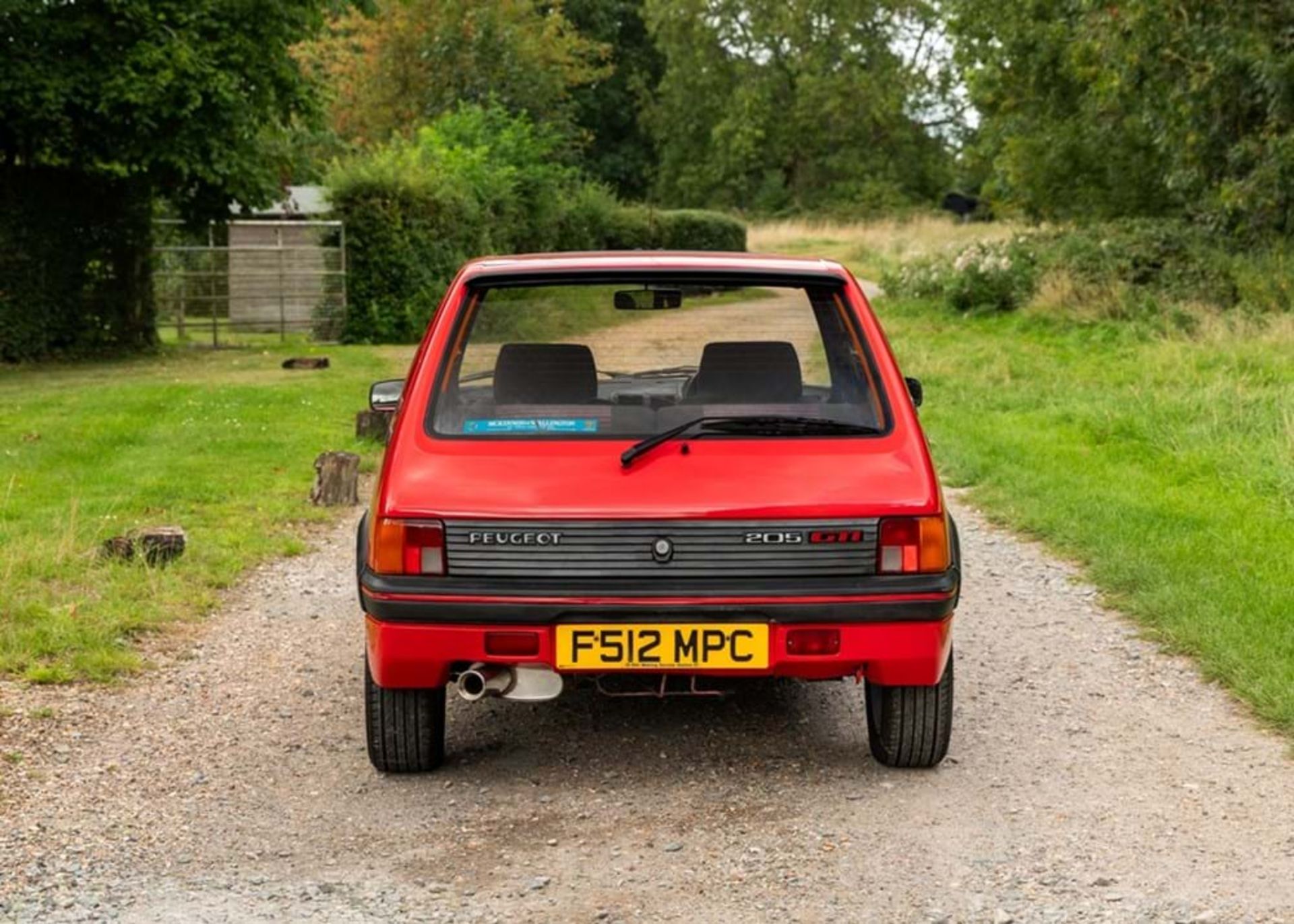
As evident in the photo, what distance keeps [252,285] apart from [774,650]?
2399 cm

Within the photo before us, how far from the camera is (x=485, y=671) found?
17.0 feet

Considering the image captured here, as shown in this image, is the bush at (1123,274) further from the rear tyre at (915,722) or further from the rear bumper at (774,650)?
the rear bumper at (774,650)

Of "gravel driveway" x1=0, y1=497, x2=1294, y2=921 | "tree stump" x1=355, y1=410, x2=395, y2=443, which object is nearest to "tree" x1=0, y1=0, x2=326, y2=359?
"tree stump" x1=355, y1=410, x2=395, y2=443

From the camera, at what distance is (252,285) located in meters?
27.8

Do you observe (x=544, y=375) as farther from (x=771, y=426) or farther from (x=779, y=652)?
(x=779, y=652)

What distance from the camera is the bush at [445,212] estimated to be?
88.9ft

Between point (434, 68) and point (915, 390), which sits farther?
point (434, 68)

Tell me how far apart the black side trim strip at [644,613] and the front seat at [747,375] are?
79 cm

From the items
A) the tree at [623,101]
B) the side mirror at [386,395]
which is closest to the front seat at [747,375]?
the side mirror at [386,395]

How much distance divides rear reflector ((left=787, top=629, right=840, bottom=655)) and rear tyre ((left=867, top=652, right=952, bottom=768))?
1.49 feet

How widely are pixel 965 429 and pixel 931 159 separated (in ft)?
226

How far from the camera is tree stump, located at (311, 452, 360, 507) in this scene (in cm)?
1129

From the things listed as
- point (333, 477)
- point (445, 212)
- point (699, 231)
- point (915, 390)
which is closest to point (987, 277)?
point (445, 212)

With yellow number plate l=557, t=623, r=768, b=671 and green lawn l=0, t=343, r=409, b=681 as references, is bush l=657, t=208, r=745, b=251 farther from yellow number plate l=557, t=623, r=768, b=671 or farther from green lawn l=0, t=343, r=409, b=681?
yellow number plate l=557, t=623, r=768, b=671
